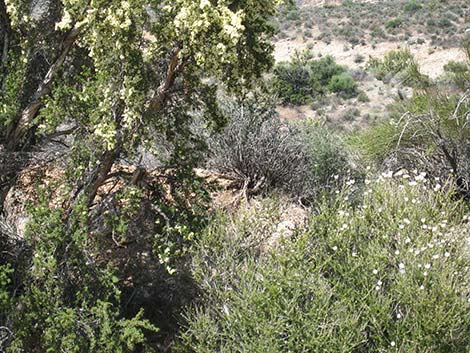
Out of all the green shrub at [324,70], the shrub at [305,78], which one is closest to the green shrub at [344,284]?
the shrub at [305,78]

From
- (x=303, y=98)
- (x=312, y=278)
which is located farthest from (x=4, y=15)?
(x=303, y=98)

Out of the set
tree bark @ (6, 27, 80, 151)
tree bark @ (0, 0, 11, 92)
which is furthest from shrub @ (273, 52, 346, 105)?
tree bark @ (0, 0, 11, 92)

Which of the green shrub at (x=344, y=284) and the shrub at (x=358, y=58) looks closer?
the green shrub at (x=344, y=284)

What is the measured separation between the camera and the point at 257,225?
588cm

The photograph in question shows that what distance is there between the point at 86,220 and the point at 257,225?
1.67 meters

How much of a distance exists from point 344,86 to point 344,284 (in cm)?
2567

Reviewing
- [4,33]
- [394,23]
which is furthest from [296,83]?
[4,33]

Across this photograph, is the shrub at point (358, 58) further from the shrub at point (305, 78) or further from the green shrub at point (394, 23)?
the green shrub at point (394, 23)

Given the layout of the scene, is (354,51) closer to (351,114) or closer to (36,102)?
(351,114)

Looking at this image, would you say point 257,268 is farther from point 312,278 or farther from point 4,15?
point 4,15

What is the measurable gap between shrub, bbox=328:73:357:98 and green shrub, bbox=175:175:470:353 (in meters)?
24.2

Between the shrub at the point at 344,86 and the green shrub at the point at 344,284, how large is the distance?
24.2 meters

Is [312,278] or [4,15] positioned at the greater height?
[4,15]

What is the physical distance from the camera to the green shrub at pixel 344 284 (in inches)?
178
